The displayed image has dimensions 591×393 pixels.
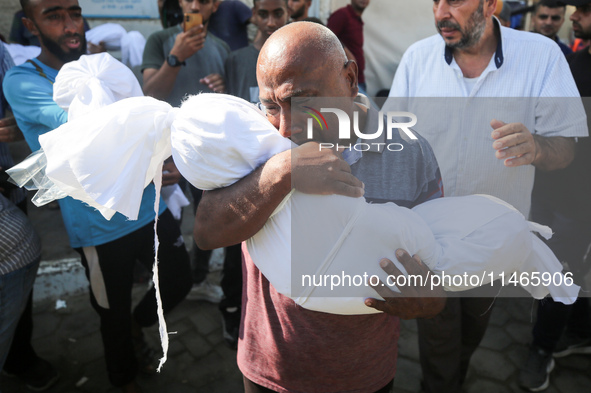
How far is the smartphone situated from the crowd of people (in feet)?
0.21

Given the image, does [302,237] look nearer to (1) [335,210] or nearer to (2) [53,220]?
(1) [335,210]

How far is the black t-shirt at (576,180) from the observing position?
2.86 m

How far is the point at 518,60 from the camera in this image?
2365 millimetres

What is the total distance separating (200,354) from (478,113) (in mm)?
2393

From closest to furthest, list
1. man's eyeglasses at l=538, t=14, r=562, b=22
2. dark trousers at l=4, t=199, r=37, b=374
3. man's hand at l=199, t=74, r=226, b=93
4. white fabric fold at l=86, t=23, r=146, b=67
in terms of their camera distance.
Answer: dark trousers at l=4, t=199, r=37, b=374
man's hand at l=199, t=74, r=226, b=93
white fabric fold at l=86, t=23, r=146, b=67
man's eyeglasses at l=538, t=14, r=562, b=22

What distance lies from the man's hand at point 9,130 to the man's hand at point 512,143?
238 cm

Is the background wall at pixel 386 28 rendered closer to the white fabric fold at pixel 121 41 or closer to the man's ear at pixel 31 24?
the white fabric fold at pixel 121 41

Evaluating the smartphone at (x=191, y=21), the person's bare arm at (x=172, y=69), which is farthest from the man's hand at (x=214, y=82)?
the smartphone at (x=191, y=21)

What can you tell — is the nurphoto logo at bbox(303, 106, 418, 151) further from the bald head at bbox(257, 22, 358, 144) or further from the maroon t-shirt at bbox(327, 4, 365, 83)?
the maroon t-shirt at bbox(327, 4, 365, 83)

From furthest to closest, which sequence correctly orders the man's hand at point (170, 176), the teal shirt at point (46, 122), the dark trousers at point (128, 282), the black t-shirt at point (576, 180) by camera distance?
the black t-shirt at point (576, 180)
the man's hand at point (170, 176)
the dark trousers at point (128, 282)
the teal shirt at point (46, 122)

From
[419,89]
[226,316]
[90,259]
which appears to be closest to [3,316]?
[90,259]

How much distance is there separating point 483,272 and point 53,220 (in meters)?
4.54

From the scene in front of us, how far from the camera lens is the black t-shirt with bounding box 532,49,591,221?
286 centimetres

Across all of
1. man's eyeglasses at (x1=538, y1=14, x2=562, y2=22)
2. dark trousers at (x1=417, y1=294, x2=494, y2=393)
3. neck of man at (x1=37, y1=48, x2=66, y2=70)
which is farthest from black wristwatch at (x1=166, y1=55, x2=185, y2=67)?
man's eyeglasses at (x1=538, y1=14, x2=562, y2=22)
